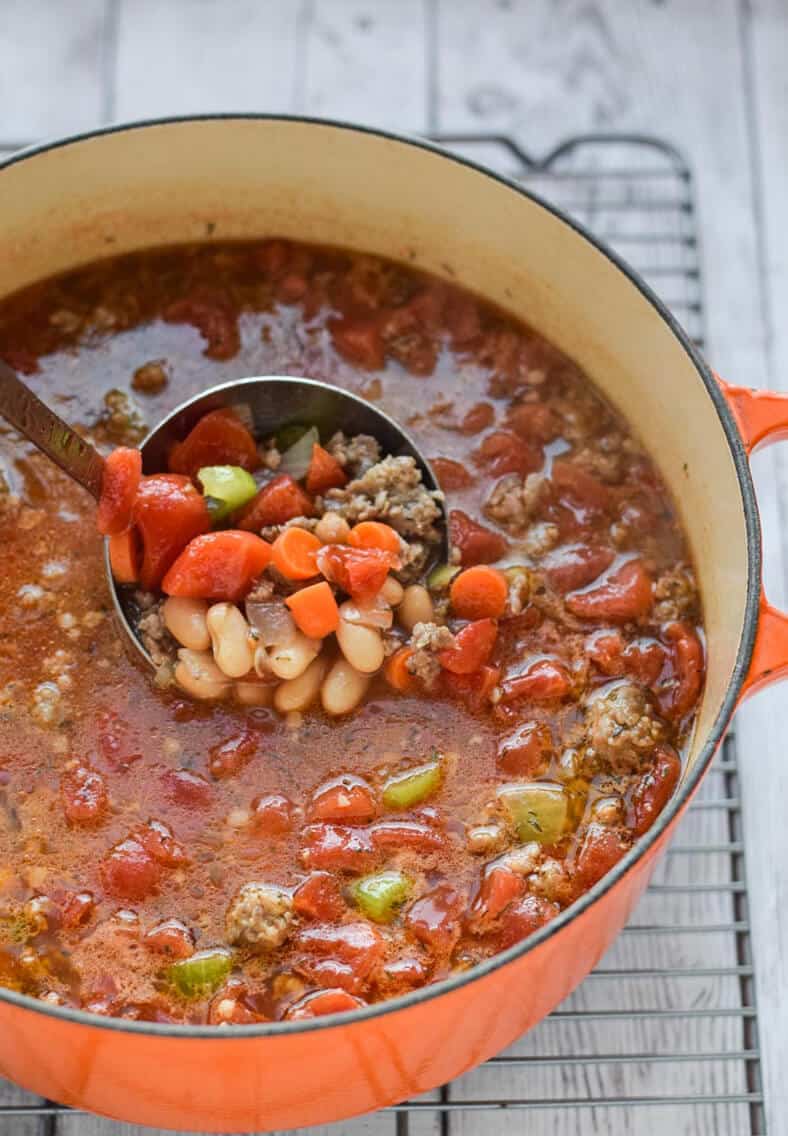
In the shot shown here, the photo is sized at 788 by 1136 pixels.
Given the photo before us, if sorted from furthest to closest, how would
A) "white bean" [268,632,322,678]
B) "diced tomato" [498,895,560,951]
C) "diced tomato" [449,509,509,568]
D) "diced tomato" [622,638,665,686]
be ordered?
1. "diced tomato" [449,509,509,568]
2. "diced tomato" [622,638,665,686]
3. "white bean" [268,632,322,678]
4. "diced tomato" [498,895,560,951]

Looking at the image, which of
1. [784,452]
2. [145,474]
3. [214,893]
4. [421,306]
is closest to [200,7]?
[421,306]

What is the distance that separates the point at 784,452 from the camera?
3893 millimetres

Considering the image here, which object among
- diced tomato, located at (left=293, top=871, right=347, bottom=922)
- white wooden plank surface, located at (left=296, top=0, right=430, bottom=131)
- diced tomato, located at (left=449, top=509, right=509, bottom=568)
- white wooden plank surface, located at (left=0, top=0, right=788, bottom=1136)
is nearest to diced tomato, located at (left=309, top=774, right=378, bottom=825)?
diced tomato, located at (left=293, top=871, right=347, bottom=922)

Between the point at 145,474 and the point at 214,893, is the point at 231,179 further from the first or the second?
the point at 214,893

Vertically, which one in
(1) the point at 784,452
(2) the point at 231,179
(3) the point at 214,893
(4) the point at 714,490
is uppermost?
(2) the point at 231,179

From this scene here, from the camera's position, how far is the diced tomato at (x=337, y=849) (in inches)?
114

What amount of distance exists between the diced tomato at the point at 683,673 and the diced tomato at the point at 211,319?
48.6 inches

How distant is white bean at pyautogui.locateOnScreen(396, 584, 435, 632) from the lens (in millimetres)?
3129

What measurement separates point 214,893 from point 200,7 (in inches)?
110

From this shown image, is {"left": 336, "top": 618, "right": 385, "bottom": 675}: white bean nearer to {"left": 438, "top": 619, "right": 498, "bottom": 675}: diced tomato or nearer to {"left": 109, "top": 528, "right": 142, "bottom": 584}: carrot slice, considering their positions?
{"left": 438, "top": 619, "right": 498, "bottom": 675}: diced tomato

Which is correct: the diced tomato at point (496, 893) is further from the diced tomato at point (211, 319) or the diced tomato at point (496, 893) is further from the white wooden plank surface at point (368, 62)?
the white wooden plank surface at point (368, 62)

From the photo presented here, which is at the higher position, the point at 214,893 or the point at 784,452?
the point at 784,452

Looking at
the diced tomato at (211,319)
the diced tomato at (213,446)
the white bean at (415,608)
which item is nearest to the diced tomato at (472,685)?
the white bean at (415,608)

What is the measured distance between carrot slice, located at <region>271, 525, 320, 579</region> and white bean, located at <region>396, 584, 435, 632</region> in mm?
206
